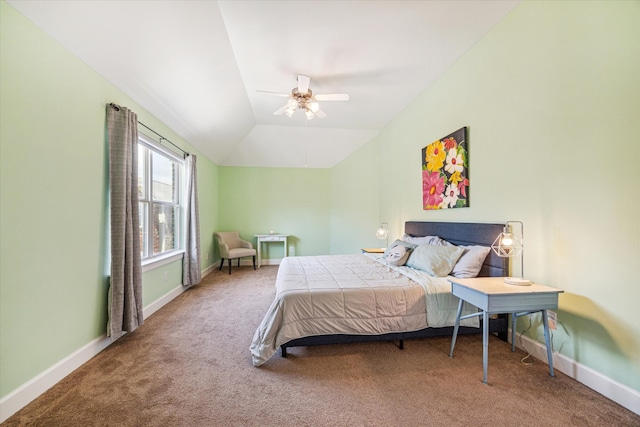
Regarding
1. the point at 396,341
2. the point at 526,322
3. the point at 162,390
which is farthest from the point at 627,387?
the point at 162,390

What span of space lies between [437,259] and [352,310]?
3.52 feet

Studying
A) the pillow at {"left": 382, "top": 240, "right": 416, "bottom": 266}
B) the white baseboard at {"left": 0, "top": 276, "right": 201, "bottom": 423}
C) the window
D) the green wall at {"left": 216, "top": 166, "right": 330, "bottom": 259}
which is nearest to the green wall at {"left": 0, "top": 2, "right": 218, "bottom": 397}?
the white baseboard at {"left": 0, "top": 276, "right": 201, "bottom": 423}

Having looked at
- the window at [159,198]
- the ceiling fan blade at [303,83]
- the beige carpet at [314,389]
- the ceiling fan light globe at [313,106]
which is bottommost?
the beige carpet at [314,389]

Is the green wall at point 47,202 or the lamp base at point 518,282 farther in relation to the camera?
the lamp base at point 518,282

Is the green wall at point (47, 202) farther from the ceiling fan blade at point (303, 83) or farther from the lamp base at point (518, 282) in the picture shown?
the lamp base at point (518, 282)

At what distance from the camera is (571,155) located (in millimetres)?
1785

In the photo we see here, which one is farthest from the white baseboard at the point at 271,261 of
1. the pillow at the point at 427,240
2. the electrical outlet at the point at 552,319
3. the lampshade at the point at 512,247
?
the electrical outlet at the point at 552,319

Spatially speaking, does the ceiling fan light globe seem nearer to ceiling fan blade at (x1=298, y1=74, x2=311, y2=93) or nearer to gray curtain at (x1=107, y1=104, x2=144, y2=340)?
ceiling fan blade at (x1=298, y1=74, x2=311, y2=93)

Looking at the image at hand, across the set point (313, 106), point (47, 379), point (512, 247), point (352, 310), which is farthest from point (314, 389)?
point (313, 106)

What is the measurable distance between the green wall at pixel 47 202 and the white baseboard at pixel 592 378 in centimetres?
351

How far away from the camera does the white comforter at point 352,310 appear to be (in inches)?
78.5

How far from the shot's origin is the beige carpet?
4.72ft

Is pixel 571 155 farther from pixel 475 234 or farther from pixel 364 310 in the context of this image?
pixel 364 310

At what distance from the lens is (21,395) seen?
152 centimetres
